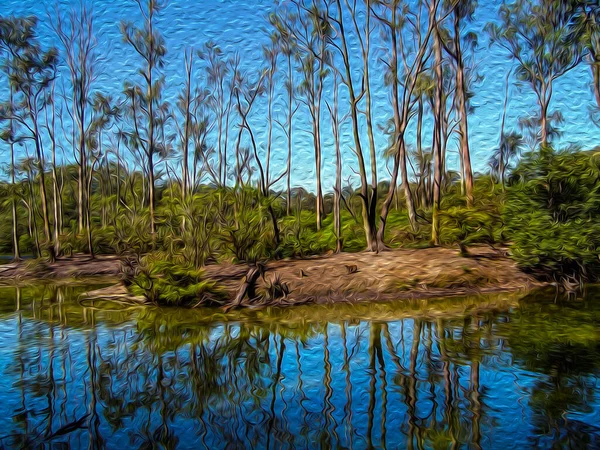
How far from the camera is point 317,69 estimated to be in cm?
1612

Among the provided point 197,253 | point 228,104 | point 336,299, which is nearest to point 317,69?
point 228,104

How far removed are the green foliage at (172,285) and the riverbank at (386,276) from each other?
0.47 metres

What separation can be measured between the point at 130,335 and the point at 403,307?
374 cm

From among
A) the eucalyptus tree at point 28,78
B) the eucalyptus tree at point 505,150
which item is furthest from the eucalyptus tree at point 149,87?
the eucalyptus tree at point 505,150

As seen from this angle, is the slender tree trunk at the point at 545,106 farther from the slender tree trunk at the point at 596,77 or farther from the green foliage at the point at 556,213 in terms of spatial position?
the green foliage at the point at 556,213

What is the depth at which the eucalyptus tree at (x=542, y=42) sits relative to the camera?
12742mm

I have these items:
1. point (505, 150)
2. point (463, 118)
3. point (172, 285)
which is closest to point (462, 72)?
point (463, 118)

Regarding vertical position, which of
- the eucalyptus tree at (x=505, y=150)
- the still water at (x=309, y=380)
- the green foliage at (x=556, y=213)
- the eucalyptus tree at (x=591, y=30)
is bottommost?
the still water at (x=309, y=380)

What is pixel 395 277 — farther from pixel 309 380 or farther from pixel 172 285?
pixel 309 380

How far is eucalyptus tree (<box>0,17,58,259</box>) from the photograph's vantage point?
12.6 metres

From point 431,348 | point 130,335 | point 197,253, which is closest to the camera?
point 431,348

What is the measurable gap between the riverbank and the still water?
1.51m

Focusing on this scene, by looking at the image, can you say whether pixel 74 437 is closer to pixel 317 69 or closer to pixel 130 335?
pixel 130 335

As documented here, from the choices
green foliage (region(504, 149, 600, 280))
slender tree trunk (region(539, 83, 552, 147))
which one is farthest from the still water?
slender tree trunk (region(539, 83, 552, 147))
